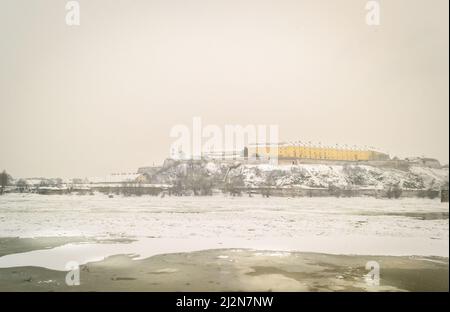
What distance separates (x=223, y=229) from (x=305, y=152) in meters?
33.0

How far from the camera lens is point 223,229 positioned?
51.0 ft

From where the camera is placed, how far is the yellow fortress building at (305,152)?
1789 inches

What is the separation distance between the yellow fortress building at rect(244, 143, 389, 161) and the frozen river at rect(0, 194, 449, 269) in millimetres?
23244

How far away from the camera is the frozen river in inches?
483

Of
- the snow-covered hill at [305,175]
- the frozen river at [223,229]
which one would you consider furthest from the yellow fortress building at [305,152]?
the frozen river at [223,229]

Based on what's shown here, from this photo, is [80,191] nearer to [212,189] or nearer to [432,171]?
[212,189]

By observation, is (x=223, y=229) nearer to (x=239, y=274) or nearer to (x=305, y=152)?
(x=239, y=274)

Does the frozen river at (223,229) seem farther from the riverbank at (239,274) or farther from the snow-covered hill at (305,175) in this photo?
the snow-covered hill at (305,175)

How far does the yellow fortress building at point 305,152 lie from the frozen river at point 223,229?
23.2m

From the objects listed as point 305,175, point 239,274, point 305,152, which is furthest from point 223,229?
point 305,152

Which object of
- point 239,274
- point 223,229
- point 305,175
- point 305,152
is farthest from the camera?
point 305,152

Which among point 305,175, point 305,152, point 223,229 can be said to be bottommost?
point 223,229

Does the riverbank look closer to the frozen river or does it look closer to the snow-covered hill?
the frozen river
